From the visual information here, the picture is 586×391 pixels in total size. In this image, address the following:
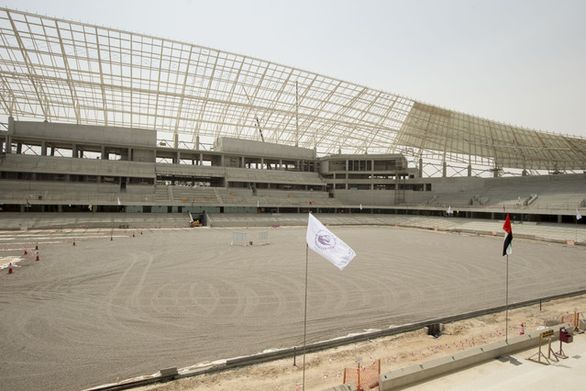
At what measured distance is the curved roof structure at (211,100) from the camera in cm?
4328

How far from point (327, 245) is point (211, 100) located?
4941cm

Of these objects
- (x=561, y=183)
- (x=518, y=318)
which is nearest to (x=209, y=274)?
(x=518, y=318)

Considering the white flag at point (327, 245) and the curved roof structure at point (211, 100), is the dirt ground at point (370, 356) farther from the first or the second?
the curved roof structure at point (211, 100)

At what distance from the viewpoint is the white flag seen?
9.86 m

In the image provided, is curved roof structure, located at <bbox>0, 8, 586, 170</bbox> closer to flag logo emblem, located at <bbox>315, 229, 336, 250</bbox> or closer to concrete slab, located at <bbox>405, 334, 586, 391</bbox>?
flag logo emblem, located at <bbox>315, 229, 336, 250</bbox>

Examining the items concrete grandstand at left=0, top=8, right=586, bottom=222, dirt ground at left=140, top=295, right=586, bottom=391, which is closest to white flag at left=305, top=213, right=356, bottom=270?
dirt ground at left=140, top=295, right=586, bottom=391

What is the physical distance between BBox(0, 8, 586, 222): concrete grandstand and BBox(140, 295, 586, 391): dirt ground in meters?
43.2

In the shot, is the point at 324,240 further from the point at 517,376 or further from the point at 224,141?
the point at 224,141

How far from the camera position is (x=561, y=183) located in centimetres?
5844


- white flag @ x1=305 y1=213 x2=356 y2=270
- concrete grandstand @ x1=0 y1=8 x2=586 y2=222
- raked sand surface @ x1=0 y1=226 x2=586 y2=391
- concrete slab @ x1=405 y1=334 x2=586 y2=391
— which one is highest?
concrete grandstand @ x1=0 y1=8 x2=586 y2=222

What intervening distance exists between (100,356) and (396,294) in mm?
12685

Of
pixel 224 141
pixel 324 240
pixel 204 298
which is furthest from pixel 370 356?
pixel 224 141

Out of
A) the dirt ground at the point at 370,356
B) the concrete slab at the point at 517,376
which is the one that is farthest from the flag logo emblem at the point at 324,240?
the concrete slab at the point at 517,376

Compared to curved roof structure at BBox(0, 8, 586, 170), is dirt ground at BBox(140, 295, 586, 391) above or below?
below
